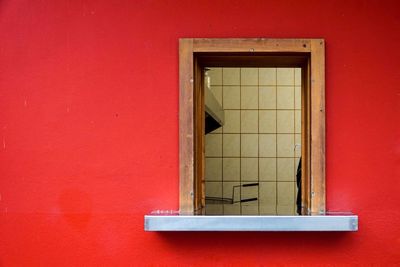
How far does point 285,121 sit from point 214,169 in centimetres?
92

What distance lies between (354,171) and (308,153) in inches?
9.5

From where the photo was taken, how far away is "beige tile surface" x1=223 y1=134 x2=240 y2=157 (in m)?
5.49

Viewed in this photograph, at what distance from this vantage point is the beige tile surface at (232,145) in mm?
5488

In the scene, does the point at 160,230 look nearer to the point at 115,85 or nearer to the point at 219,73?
the point at 115,85

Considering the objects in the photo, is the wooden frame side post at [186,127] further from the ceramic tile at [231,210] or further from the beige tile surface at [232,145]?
the beige tile surface at [232,145]

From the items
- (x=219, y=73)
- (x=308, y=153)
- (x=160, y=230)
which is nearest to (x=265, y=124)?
(x=219, y=73)

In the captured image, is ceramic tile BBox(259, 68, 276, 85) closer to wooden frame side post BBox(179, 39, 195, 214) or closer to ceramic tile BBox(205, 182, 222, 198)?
ceramic tile BBox(205, 182, 222, 198)

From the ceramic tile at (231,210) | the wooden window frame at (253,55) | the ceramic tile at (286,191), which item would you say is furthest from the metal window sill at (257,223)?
the ceramic tile at (286,191)

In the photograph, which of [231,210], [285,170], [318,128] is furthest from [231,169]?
[318,128]

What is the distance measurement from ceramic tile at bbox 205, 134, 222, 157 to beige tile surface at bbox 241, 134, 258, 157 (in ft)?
0.81

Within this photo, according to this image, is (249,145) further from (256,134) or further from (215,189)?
(215,189)

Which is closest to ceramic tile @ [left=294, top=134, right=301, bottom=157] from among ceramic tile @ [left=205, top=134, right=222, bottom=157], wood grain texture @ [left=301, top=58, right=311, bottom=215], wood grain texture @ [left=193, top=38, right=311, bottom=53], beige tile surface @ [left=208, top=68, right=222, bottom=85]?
ceramic tile @ [left=205, top=134, right=222, bottom=157]

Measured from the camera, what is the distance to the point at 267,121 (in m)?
5.49

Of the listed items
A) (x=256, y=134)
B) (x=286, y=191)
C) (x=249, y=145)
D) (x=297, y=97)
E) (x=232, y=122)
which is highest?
(x=297, y=97)
